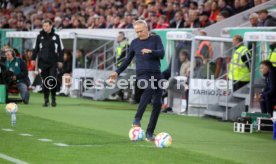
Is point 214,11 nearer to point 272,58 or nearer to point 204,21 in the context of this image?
point 204,21

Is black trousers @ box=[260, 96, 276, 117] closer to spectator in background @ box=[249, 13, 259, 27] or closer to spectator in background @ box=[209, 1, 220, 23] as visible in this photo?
spectator in background @ box=[249, 13, 259, 27]

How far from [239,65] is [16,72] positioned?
22.9 ft

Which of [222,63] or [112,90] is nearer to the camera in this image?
[222,63]

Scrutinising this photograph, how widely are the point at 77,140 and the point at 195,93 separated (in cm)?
954

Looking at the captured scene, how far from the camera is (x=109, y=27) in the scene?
3459cm

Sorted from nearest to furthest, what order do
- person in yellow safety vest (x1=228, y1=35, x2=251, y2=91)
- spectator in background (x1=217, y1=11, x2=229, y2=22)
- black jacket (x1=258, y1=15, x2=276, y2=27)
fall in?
1. person in yellow safety vest (x1=228, y1=35, x2=251, y2=91)
2. black jacket (x1=258, y1=15, x2=276, y2=27)
3. spectator in background (x1=217, y1=11, x2=229, y2=22)

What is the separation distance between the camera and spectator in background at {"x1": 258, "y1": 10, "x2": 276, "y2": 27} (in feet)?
76.4

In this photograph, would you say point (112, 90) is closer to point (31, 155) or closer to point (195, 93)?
point (195, 93)

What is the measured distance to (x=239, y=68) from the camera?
73.1 ft

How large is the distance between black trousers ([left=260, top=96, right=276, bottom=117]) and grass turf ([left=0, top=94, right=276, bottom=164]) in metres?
0.97

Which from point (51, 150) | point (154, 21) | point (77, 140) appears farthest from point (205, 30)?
point (51, 150)

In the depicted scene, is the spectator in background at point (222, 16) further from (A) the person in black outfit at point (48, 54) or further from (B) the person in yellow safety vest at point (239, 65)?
(A) the person in black outfit at point (48, 54)

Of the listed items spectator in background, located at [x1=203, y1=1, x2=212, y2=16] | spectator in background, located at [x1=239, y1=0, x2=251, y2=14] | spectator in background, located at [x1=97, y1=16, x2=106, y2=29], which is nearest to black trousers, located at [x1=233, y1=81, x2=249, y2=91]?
spectator in background, located at [x1=239, y1=0, x2=251, y2=14]

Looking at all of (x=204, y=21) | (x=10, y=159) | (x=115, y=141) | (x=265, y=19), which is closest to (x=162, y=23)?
(x=204, y=21)
